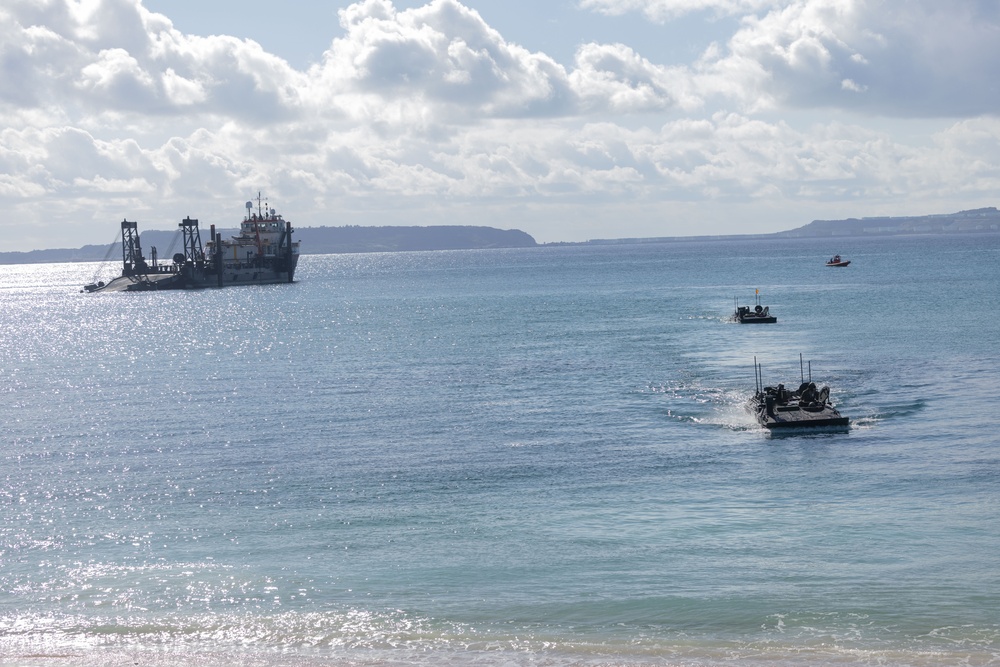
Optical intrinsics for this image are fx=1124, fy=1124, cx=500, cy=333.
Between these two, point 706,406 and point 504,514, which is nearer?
point 504,514

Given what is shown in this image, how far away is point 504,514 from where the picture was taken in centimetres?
3334

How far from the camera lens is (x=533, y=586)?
2697 cm

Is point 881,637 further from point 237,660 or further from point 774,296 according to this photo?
point 774,296

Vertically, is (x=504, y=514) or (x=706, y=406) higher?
(x=706, y=406)

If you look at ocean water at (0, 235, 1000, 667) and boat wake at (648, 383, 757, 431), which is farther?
boat wake at (648, 383, 757, 431)

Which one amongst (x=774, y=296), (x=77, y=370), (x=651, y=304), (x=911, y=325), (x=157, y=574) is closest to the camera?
(x=157, y=574)

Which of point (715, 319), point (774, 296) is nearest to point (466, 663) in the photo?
point (715, 319)

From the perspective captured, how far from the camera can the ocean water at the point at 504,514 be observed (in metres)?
24.1

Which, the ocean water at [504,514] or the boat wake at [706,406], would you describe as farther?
the boat wake at [706,406]

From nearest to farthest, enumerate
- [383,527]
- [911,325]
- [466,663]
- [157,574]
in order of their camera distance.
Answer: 1. [466,663]
2. [157,574]
3. [383,527]
4. [911,325]

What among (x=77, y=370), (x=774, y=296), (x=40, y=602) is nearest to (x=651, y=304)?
(x=774, y=296)

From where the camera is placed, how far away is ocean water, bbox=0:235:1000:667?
949 inches

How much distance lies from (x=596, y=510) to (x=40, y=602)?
1533 centimetres

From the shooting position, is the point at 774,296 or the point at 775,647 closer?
the point at 775,647
